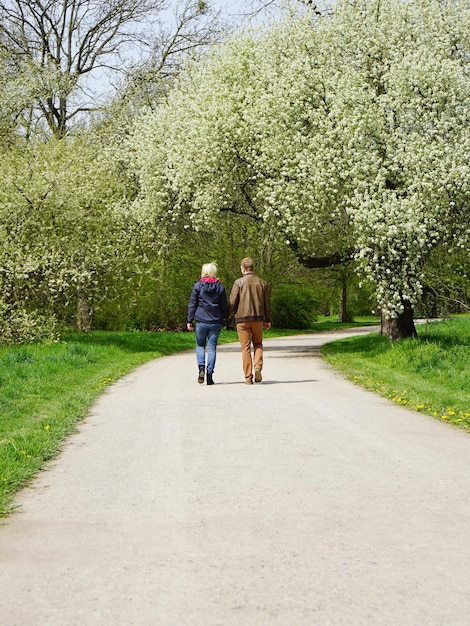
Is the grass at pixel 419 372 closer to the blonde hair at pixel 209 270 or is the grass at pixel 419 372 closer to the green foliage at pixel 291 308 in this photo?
the blonde hair at pixel 209 270

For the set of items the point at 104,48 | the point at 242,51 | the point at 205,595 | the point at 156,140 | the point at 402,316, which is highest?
the point at 104,48

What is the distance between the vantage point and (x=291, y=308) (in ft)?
153

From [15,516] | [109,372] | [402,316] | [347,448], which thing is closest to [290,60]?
[402,316]

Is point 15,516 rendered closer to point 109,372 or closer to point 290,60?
point 109,372

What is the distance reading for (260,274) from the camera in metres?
40.7

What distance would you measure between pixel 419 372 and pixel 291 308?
30.1m

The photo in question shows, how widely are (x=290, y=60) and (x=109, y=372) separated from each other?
10.5m

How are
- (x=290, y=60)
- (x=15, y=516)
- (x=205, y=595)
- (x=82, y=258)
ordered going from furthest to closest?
(x=82, y=258), (x=290, y=60), (x=15, y=516), (x=205, y=595)

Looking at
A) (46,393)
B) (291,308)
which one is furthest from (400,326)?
(291,308)

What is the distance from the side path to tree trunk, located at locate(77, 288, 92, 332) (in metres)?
16.3

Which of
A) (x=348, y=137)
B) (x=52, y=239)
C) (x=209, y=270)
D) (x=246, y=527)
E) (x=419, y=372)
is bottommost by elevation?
(x=246, y=527)

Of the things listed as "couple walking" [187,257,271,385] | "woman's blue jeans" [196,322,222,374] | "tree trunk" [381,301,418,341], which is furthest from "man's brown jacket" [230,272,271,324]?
"tree trunk" [381,301,418,341]

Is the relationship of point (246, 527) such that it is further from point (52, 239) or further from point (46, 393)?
point (52, 239)

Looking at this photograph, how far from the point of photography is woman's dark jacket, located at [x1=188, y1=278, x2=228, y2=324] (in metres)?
14.9
